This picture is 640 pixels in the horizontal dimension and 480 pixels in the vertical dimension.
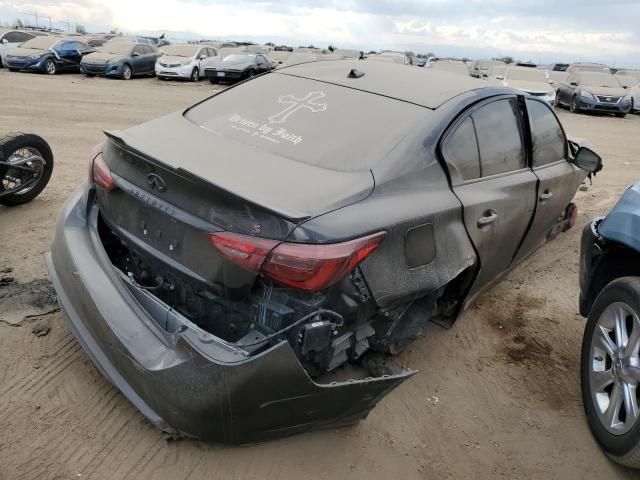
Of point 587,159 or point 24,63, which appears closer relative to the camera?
point 587,159

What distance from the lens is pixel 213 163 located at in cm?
247

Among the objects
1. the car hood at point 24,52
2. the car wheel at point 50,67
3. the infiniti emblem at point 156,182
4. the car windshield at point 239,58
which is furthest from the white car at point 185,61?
the infiniti emblem at point 156,182

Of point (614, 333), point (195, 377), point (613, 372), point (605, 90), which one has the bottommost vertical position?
point (605, 90)

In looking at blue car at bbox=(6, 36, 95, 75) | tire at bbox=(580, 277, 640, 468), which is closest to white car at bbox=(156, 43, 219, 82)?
blue car at bbox=(6, 36, 95, 75)

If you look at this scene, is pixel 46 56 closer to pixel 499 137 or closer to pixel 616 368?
pixel 499 137

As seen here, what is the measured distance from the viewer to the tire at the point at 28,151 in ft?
15.4

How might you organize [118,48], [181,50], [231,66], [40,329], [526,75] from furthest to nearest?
[181,50] → [118,48] → [231,66] → [526,75] → [40,329]

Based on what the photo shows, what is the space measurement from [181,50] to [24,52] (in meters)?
5.94

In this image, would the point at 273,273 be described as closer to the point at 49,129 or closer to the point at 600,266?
the point at 600,266

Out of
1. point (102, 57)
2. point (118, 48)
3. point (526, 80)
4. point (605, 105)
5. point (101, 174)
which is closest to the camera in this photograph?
point (101, 174)

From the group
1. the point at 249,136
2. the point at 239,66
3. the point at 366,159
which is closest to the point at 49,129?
the point at 249,136

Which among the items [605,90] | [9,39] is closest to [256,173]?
[605,90]

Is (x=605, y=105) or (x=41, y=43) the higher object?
(x=605, y=105)

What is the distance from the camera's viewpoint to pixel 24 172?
5016mm
